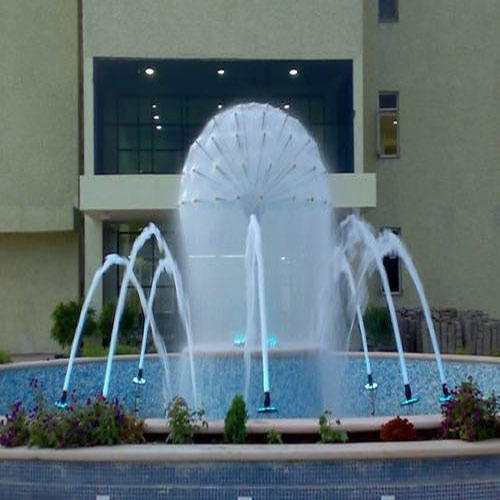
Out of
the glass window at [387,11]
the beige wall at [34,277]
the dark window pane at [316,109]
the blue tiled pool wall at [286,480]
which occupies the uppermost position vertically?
the glass window at [387,11]

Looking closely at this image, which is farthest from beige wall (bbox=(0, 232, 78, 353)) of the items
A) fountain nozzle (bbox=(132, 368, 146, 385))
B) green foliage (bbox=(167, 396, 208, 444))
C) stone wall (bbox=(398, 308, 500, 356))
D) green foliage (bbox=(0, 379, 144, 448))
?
green foliage (bbox=(167, 396, 208, 444))

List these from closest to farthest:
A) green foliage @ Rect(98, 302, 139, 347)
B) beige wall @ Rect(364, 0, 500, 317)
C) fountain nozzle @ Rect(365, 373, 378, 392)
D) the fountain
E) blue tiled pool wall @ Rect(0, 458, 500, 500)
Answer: blue tiled pool wall @ Rect(0, 458, 500, 500), fountain nozzle @ Rect(365, 373, 378, 392), the fountain, green foliage @ Rect(98, 302, 139, 347), beige wall @ Rect(364, 0, 500, 317)

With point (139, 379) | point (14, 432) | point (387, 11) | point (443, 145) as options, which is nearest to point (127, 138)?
point (387, 11)

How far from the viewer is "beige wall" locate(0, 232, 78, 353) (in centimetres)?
2455

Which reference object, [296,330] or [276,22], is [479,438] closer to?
[296,330]

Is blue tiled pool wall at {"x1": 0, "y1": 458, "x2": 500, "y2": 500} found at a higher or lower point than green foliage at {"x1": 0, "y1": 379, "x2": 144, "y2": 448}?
lower

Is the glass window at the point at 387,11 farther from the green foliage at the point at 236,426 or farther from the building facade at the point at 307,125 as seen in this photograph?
the green foliage at the point at 236,426

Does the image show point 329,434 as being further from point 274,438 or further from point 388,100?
point 388,100

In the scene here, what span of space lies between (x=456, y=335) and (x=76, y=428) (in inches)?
567

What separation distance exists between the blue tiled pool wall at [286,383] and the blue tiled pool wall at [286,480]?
207 inches

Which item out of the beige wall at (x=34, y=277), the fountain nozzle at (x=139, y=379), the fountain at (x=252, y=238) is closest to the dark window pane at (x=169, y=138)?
the beige wall at (x=34, y=277)

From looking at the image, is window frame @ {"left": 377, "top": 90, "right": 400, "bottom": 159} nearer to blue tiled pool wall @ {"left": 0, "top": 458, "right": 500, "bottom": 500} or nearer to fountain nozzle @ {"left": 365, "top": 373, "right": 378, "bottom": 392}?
fountain nozzle @ {"left": 365, "top": 373, "right": 378, "bottom": 392}

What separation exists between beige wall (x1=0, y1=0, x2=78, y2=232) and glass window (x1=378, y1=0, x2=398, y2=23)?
305 inches

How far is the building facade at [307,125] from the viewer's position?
949 inches
